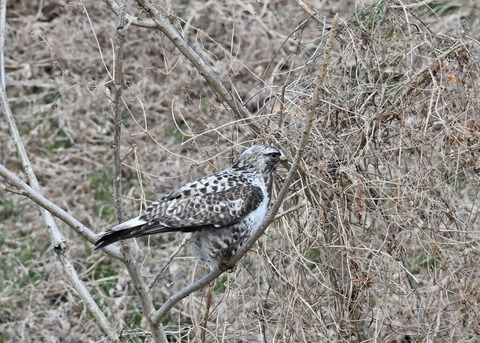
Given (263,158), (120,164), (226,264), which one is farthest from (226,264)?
(120,164)

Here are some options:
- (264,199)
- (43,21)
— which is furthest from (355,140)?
(43,21)

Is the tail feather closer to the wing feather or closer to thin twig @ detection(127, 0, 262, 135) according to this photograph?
the wing feather

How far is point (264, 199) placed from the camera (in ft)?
12.9

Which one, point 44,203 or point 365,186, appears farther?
point 365,186

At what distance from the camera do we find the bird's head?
3.94 metres

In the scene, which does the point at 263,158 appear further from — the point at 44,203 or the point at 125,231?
the point at 44,203

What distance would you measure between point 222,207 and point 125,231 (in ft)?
2.15

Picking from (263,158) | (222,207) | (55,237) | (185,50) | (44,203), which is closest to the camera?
(44,203)

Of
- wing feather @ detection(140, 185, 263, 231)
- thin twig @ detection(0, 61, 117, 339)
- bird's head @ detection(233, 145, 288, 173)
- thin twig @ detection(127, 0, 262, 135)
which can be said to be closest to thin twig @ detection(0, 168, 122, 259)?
thin twig @ detection(0, 61, 117, 339)

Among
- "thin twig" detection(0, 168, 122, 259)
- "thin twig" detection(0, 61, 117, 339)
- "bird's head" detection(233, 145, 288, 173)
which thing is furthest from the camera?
"bird's head" detection(233, 145, 288, 173)

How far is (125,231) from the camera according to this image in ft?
10.8

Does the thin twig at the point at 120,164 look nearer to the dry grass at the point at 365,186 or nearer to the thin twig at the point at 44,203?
the thin twig at the point at 44,203

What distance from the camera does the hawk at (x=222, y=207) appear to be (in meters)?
3.73

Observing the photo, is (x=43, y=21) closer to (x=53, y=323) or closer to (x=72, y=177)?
(x=72, y=177)
